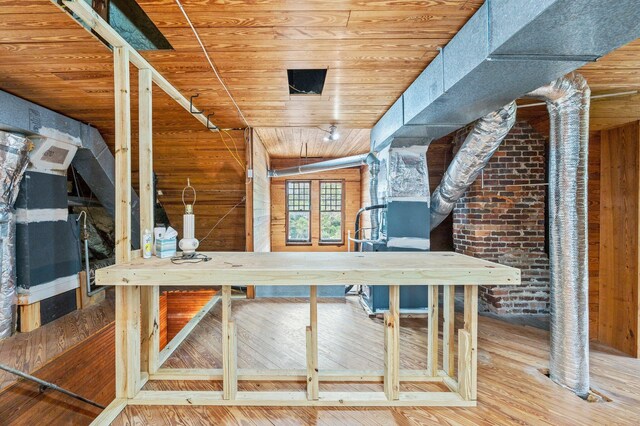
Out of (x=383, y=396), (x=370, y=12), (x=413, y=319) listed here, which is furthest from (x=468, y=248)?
(x=370, y=12)

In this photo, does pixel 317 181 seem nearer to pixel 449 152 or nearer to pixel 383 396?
pixel 449 152

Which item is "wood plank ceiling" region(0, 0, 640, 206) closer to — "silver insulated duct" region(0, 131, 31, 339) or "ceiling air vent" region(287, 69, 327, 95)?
"ceiling air vent" region(287, 69, 327, 95)

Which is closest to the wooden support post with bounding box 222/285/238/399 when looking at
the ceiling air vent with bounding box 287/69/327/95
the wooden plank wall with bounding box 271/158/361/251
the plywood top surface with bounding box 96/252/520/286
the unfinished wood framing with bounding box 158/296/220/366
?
the plywood top surface with bounding box 96/252/520/286

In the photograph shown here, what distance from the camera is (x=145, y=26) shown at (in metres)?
1.86

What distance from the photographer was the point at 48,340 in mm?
2621

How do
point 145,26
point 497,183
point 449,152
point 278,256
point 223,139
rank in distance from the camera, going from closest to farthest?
Answer: point 145,26, point 278,256, point 497,183, point 223,139, point 449,152

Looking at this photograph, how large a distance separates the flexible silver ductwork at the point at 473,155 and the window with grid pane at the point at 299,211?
11.3 ft

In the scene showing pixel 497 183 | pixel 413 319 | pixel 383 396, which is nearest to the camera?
pixel 383 396

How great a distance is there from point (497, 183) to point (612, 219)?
3.36ft

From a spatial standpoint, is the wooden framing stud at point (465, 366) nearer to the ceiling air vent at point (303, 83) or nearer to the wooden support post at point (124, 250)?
the wooden support post at point (124, 250)

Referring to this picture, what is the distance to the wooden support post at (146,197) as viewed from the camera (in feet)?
6.17

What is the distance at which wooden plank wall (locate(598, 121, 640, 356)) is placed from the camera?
7.98 ft

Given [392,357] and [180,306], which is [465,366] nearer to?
[392,357]

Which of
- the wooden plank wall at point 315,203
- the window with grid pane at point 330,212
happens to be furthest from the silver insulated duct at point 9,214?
the window with grid pane at point 330,212
